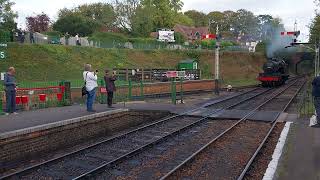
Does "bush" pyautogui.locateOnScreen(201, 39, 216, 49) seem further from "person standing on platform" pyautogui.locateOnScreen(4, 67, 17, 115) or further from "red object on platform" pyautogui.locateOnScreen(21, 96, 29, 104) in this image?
"person standing on platform" pyautogui.locateOnScreen(4, 67, 17, 115)

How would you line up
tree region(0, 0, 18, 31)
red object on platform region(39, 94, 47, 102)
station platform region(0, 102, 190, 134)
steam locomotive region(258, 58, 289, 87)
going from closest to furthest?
station platform region(0, 102, 190, 134)
red object on platform region(39, 94, 47, 102)
steam locomotive region(258, 58, 289, 87)
tree region(0, 0, 18, 31)

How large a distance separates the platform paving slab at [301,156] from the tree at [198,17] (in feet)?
381

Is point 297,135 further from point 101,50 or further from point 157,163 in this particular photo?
point 101,50

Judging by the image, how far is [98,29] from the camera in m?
71.4

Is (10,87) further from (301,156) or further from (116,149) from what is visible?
(301,156)

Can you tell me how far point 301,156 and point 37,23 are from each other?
65.7 metres

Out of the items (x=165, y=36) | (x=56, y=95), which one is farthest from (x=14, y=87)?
(x=165, y=36)

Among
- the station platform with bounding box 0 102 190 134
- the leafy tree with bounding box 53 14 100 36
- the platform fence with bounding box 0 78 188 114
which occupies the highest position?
the leafy tree with bounding box 53 14 100 36

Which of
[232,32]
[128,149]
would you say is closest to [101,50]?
[128,149]

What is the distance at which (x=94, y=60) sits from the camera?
45344 mm

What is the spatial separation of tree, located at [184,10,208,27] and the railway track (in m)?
112

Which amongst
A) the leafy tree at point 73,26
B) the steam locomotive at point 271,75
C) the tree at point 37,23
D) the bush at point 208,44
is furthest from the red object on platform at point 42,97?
the tree at point 37,23

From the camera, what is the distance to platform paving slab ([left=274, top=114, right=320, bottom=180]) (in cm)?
876

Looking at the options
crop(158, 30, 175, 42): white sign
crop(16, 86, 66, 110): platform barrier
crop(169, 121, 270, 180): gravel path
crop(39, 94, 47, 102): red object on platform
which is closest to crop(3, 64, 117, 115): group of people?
crop(16, 86, 66, 110): platform barrier
